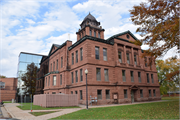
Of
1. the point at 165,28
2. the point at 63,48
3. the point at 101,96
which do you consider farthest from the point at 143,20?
the point at 63,48

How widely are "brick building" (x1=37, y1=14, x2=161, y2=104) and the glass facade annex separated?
10.7 meters

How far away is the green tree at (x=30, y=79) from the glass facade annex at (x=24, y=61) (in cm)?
92

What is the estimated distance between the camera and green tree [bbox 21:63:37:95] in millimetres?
41906

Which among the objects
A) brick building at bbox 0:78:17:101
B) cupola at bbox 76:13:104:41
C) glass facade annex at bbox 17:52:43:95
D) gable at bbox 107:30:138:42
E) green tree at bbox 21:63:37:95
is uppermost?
cupola at bbox 76:13:104:41

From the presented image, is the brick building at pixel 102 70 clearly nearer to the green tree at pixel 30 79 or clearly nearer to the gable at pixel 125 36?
the gable at pixel 125 36

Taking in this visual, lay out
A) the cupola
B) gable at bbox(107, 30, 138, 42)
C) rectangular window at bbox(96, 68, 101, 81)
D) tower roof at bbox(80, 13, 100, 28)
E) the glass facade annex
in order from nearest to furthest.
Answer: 1. rectangular window at bbox(96, 68, 101, 81)
2. gable at bbox(107, 30, 138, 42)
3. the cupola
4. tower roof at bbox(80, 13, 100, 28)
5. the glass facade annex

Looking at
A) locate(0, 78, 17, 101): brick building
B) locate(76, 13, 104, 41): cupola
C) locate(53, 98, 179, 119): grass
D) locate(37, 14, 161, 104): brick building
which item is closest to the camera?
locate(53, 98, 179, 119): grass

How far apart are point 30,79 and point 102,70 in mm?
27314

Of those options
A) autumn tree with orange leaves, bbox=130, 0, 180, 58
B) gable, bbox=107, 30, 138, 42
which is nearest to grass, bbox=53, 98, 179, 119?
autumn tree with orange leaves, bbox=130, 0, 180, 58

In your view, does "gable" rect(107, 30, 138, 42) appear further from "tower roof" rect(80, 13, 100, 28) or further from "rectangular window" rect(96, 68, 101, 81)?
"tower roof" rect(80, 13, 100, 28)

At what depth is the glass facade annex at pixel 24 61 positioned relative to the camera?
4184 centimetres

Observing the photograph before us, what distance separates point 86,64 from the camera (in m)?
25.3

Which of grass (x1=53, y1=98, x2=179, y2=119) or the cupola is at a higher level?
the cupola

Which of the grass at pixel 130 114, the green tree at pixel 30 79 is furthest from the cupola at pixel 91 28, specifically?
the grass at pixel 130 114
